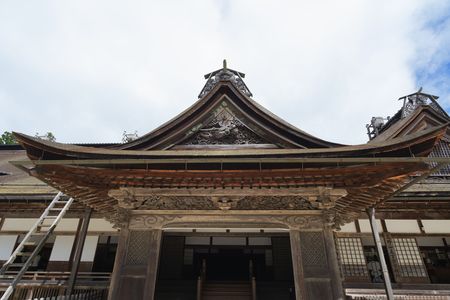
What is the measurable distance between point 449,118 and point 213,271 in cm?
1434

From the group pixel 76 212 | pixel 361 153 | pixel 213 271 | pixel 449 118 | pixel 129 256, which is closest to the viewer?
pixel 361 153

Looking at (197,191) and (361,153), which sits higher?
(361,153)

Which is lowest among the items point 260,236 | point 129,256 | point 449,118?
point 129,256

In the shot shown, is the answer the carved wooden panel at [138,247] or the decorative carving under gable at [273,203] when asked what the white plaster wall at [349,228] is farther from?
the carved wooden panel at [138,247]

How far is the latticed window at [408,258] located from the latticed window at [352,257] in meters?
1.24

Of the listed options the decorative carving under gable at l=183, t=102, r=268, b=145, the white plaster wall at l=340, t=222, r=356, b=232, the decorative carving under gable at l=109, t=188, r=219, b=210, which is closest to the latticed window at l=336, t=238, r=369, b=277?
the white plaster wall at l=340, t=222, r=356, b=232

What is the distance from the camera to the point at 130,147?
6945 mm

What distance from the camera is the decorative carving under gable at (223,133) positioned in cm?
752

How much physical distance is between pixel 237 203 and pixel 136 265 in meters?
2.82

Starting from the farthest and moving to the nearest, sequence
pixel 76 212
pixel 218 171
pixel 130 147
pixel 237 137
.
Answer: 1. pixel 76 212
2. pixel 237 137
3. pixel 130 147
4. pixel 218 171

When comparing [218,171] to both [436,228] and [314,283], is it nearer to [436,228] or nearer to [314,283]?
[314,283]

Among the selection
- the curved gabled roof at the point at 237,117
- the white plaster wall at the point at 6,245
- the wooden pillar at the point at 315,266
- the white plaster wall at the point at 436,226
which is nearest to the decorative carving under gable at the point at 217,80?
the curved gabled roof at the point at 237,117

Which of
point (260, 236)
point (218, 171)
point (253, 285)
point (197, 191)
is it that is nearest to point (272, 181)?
point (218, 171)

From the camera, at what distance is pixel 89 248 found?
1005 cm
